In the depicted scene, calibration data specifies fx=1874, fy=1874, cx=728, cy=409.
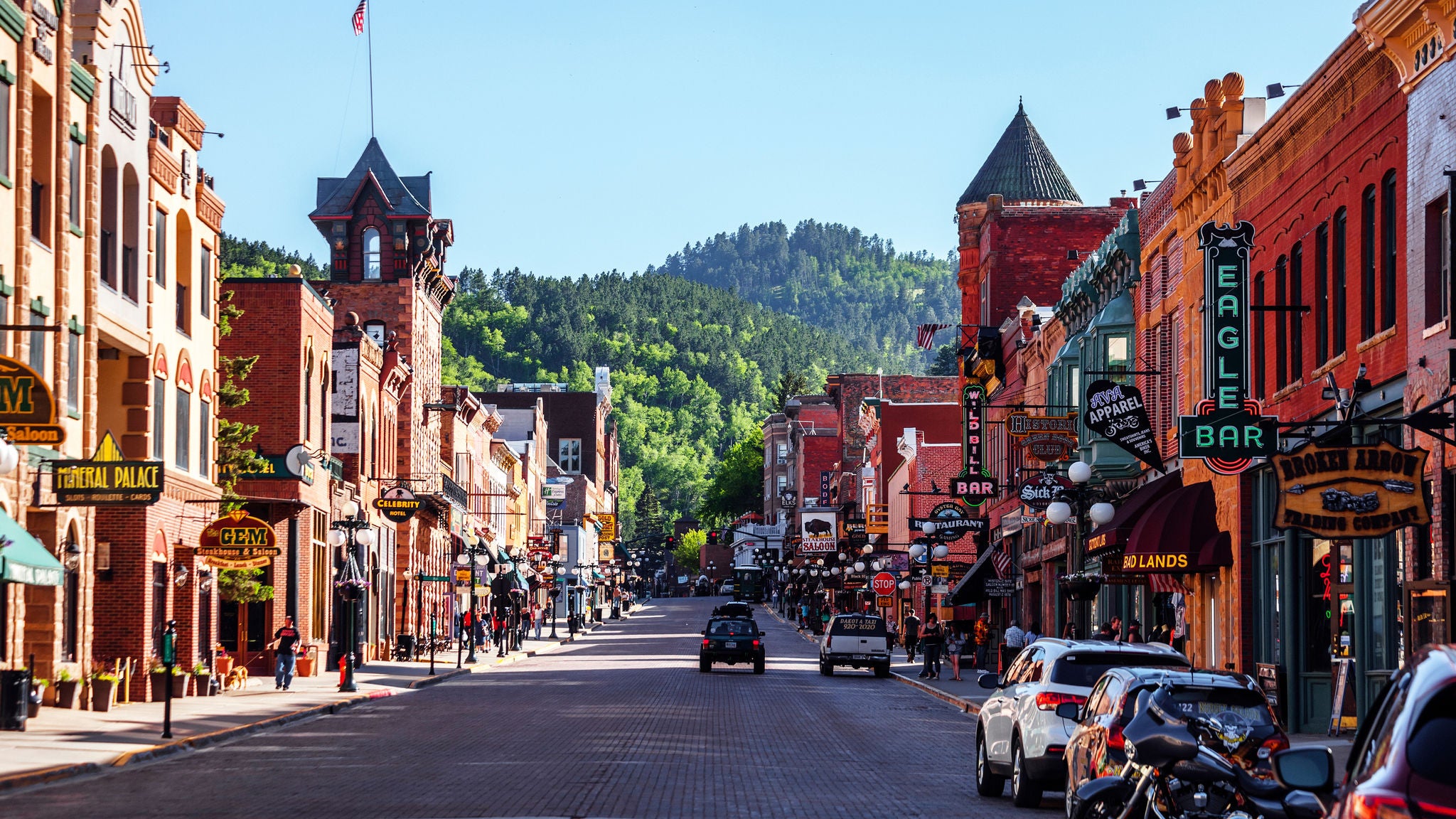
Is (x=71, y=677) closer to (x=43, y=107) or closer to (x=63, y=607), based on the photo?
(x=63, y=607)

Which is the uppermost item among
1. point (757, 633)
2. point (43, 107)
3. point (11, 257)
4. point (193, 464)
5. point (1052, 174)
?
point (1052, 174)

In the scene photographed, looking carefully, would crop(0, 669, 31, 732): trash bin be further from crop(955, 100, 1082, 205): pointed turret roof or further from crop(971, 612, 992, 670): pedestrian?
crop(955, 100, 1082, 205): pointed turret roof

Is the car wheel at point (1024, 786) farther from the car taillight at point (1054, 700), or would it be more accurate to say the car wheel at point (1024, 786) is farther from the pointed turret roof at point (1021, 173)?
the pointed turret roof at point (1021, 173)

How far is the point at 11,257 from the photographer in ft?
93.9

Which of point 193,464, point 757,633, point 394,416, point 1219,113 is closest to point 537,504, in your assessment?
point 394,416

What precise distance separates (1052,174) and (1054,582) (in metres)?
22.6

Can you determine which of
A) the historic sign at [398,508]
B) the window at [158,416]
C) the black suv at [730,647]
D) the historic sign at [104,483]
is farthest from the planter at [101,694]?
the black suv at [730,647]

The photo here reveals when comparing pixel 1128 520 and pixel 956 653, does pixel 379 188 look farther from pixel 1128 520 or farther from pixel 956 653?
pixel 1128 520

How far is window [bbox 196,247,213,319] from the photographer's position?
40188 millimetres

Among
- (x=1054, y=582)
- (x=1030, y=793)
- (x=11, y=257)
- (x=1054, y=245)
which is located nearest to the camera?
(x=1030, y=793)

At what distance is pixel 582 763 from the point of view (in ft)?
75.6

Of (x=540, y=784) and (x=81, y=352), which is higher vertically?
(x=81, y=352)

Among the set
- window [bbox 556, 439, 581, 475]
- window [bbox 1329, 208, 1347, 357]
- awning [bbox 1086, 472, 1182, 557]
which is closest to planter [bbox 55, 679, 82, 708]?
awning [bbox 1086, 472, 1182, 557]

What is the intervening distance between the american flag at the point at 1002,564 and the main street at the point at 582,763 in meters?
15.9
